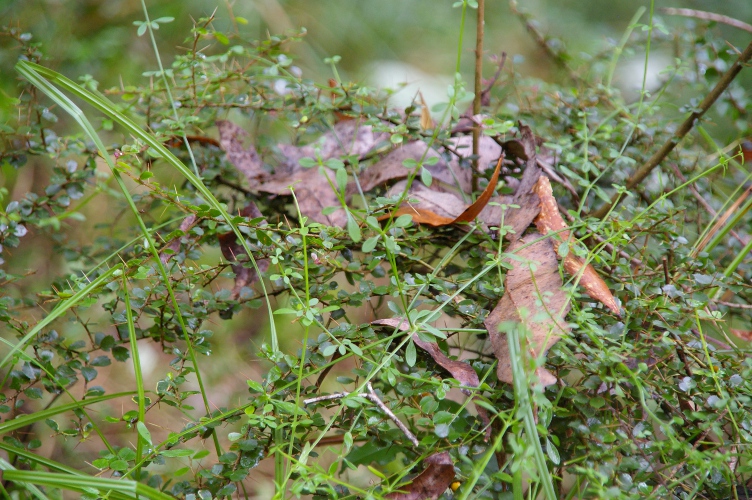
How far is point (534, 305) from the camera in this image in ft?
2.43

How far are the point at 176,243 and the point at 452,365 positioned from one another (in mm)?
469

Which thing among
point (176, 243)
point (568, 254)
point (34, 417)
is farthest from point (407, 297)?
point (34, 417)

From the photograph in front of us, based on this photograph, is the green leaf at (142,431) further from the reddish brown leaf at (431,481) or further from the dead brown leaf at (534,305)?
the dead brown leaf at (534,305)

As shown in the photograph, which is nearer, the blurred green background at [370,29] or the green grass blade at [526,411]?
the green grass blade at [526,411]

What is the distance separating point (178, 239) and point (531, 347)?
57cm

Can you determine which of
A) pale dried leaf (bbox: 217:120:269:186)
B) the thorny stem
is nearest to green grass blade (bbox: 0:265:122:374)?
pale dried leaf (bbox: 217:120:269:186)

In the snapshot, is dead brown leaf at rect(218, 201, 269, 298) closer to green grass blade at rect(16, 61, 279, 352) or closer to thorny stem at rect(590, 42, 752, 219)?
green grass blade at rect(16, 61, 279, 352)

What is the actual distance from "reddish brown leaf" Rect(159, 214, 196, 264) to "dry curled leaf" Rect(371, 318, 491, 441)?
0.33 meters

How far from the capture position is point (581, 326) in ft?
2.35

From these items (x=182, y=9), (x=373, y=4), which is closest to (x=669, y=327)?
(x=182, y=9)

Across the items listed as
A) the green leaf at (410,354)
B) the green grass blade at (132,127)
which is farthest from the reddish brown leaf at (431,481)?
the green grass blade at (132,127)

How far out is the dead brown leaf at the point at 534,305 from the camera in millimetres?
690

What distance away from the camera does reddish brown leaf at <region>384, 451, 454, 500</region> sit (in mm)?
712

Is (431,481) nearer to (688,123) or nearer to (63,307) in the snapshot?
(63,307)
